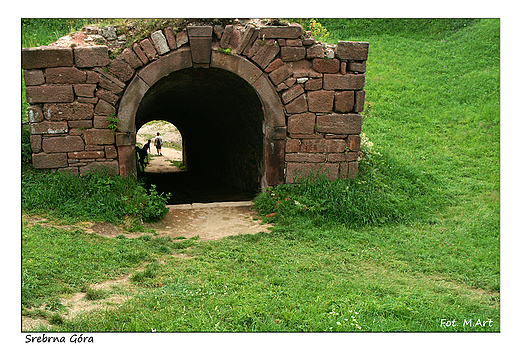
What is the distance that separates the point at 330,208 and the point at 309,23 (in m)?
3.63

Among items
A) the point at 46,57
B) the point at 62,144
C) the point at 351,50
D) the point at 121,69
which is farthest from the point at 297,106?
the point at 46,57

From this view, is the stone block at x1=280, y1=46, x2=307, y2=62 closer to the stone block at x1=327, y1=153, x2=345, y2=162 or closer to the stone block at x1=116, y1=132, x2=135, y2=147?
the stone block at x1=327, y1=153, x2=345, y2=162

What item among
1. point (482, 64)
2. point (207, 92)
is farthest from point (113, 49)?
point (482, 64)

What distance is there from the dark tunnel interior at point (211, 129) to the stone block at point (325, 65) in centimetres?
127

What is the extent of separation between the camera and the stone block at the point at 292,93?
7.54 m

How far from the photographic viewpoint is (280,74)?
7.47m

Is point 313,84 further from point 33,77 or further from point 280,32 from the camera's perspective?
point 33,77

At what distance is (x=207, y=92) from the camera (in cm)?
963

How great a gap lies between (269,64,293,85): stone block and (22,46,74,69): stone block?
348 cm

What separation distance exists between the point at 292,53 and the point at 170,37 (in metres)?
2.19

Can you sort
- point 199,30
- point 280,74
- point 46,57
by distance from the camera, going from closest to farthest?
point 46,57 < point 199,30 < point 280,74

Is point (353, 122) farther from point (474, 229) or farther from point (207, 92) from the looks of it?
point (207, 92)

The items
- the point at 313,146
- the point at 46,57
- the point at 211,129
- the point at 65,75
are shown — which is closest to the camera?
the point at 46,57

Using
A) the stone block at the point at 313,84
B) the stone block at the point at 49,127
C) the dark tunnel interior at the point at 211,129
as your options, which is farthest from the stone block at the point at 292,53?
the stone block at the point at 49,127
